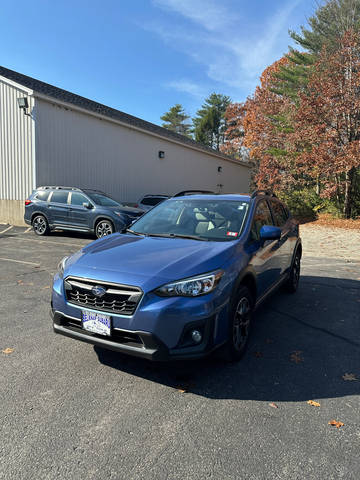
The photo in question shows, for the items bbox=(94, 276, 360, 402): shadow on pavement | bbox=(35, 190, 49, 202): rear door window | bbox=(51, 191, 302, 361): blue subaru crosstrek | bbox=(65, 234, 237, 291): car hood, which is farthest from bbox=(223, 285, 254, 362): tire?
bbox=(35, 190, 49, 202): rear door window

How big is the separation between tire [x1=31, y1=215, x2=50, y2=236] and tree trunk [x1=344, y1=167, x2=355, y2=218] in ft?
46.9

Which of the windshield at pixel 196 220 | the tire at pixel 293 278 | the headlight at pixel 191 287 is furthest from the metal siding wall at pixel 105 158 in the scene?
the headlight at pixel 191 287

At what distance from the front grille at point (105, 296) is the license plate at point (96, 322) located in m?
0.06

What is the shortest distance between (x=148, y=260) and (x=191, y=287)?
516 millimetres

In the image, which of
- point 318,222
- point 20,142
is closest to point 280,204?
point 20,142

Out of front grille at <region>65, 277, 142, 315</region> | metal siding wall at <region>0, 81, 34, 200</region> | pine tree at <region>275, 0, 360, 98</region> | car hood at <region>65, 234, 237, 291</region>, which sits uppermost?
pine tree at <region>275, 0, 360, 98</region>

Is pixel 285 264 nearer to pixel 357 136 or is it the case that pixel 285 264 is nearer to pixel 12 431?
pixel 12 431

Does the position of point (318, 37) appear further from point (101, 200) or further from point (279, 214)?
point (279, 214)

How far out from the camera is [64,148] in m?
14.8

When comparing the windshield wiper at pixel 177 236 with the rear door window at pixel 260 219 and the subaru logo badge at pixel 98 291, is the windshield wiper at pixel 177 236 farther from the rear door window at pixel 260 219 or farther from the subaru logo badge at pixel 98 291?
the subaru logo badge at pixel 98 291

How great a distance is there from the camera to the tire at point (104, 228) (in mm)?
10930

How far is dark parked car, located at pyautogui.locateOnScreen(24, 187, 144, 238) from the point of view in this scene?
1099cm

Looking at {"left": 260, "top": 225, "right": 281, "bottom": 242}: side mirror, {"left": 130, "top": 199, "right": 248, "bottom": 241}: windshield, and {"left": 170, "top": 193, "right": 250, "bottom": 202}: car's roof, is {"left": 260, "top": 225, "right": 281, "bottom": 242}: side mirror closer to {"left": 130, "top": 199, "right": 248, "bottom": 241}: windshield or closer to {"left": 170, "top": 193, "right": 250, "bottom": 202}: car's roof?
{"left": 130, "top": 199, "right": 248, "bottom": 241}: windshield

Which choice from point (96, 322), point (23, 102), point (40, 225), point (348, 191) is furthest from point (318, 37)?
point (96, 322)
